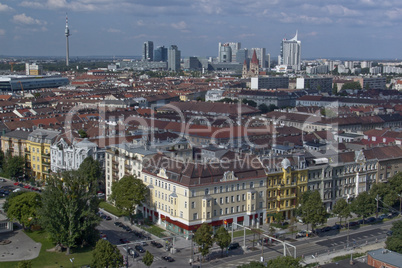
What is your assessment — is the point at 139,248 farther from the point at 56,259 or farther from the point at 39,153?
the point at 39,153

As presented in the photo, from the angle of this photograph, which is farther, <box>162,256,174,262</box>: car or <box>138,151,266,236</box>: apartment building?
<box>138,151,266,236</box>: apartment building

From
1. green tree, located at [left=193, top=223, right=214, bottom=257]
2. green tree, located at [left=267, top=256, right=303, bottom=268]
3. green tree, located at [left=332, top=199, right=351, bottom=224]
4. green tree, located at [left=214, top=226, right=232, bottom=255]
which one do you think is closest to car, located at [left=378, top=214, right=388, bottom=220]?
green tree, located at [left=332, top=199, right=351, bottom=224]

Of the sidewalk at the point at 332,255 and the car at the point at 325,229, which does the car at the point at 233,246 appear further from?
the car at the point at 325,229

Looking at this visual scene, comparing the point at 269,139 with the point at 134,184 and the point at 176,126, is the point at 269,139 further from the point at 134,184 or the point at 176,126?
the point at 134,184

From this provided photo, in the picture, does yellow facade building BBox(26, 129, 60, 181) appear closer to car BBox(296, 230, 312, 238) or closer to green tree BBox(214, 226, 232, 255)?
green tree BBox(214, 226, 232, 255)

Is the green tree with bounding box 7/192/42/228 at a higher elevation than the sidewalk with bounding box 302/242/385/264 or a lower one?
higher

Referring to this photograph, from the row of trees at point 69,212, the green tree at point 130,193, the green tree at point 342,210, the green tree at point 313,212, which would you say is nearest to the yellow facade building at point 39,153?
the green tree at point 130,193

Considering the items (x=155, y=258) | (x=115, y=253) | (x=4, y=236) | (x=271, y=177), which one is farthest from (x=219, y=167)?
(x=4, y=236)
